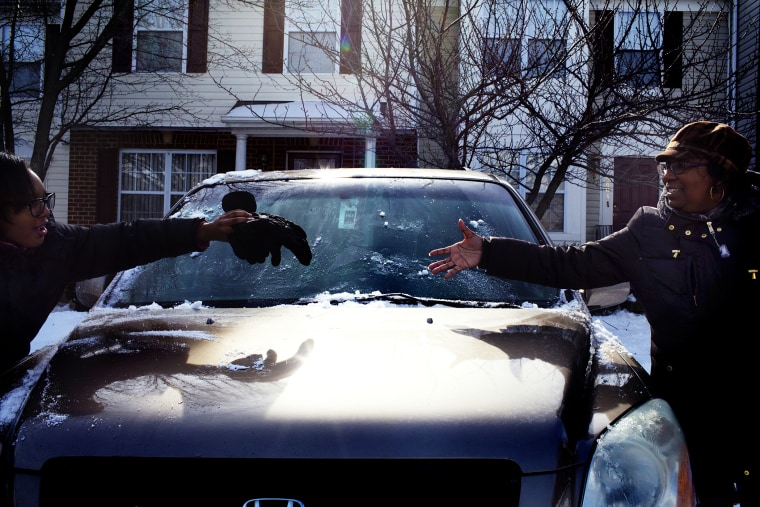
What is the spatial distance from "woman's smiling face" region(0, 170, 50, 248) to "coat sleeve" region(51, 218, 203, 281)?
0.15 meters

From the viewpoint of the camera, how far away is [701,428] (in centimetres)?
235

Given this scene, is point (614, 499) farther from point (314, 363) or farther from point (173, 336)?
point (173, 336)

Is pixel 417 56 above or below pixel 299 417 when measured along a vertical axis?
above

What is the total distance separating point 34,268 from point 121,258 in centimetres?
28

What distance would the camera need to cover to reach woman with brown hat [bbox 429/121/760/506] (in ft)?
7.67

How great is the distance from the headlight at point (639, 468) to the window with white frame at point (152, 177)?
40.3ft

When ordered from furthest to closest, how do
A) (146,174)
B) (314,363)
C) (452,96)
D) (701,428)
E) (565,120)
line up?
(146,174), (565,120), (452,96), (701,428), (314,363)

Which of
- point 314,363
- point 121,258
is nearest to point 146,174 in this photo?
point 121,258

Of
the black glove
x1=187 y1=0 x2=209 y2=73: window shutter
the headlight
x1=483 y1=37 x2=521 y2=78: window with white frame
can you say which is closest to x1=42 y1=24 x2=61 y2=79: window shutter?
x1=187 y1=0 x2=209 y2=73: window shutter

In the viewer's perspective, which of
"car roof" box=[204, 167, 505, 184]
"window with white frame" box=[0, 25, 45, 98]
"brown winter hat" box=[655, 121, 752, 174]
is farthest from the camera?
"window with white frame" box=[0, 25, 45, 98]

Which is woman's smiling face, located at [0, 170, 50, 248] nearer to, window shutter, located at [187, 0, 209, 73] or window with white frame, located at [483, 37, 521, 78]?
window with white frame, located at [483, 37, 521, 78]

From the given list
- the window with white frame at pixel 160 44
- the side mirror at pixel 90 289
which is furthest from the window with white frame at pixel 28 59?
the side mirror at pixel 90 289

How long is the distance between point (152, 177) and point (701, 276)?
12223mm

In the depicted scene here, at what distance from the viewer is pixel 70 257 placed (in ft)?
8.20
